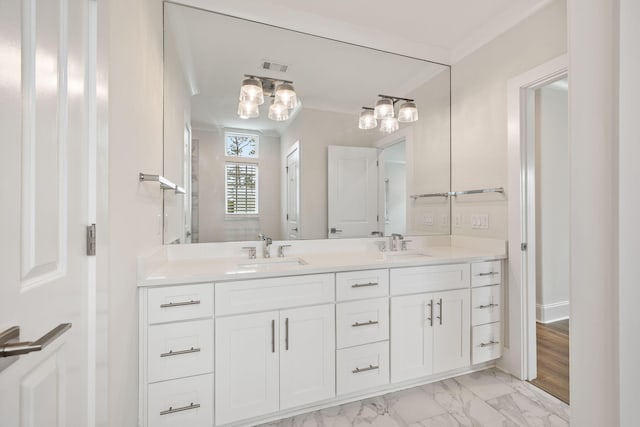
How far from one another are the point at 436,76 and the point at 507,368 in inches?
94.7

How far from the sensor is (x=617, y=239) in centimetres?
44

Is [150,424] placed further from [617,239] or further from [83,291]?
[617,239]

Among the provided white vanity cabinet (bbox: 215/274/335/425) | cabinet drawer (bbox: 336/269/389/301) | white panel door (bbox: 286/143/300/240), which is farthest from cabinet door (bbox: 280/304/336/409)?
white panel door (bbox: 286/143/300/240)

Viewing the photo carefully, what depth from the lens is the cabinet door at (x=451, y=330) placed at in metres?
1.89

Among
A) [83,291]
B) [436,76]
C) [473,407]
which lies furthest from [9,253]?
[436,76]

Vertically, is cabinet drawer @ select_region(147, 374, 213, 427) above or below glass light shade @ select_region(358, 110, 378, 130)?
below

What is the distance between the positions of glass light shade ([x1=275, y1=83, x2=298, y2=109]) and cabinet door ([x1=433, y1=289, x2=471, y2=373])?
169cm

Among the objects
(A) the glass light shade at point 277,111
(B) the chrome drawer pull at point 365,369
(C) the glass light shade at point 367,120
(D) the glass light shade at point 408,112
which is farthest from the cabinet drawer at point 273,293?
(D) the glass light shade at point 408,112

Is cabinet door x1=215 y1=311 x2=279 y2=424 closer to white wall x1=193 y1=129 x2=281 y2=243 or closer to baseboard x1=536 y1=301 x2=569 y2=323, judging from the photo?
white wall x1=193 y1=129 x2=281 y2=243

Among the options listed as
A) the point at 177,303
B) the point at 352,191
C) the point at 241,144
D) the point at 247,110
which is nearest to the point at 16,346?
the point at 177,303

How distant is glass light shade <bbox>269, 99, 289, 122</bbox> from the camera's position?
2.11 m

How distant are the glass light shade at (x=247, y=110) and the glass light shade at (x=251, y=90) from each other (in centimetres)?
3

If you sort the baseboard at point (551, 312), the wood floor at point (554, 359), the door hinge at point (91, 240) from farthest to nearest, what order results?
the baseboard at point (551, 312) → the wood floor at point (554, 359) → the door hinge at point (91, 240)

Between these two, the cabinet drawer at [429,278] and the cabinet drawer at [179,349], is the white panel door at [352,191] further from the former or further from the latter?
the cabinet drawer at [179,349]
